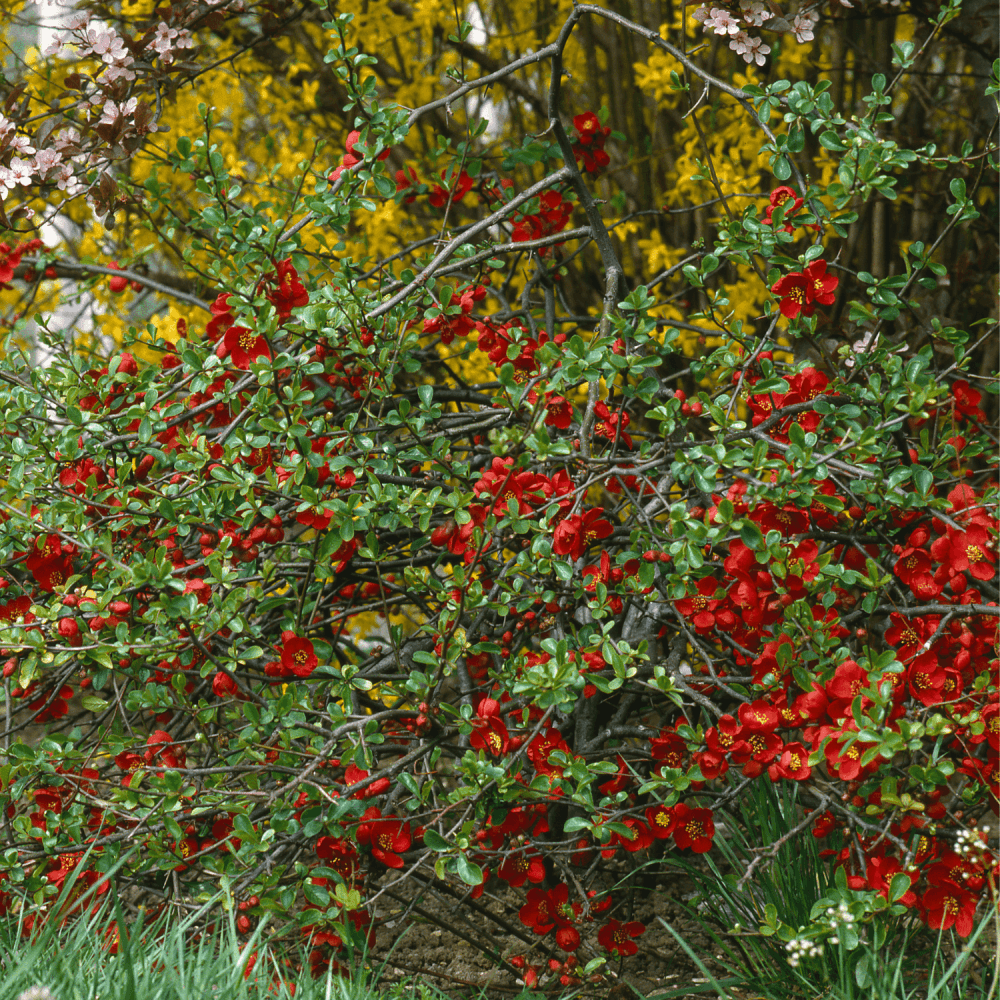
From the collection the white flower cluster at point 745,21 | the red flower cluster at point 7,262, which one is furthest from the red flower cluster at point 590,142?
the red flower cluster at point 7,262

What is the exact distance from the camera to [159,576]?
1.56m

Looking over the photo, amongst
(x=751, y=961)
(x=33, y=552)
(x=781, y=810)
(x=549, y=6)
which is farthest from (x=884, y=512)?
(x=549, y=6)

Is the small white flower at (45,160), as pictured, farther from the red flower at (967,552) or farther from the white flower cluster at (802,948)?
the white flower cluster at (802,948)

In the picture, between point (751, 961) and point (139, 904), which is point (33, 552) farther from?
point (751, 961)

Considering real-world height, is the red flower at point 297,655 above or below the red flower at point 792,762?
above

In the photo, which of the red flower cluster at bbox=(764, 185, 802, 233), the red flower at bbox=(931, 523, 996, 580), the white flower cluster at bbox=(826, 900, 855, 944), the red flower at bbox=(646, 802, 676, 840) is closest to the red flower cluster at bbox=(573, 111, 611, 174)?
the red flower cluster at bbox=(764, 185, 802, 233)

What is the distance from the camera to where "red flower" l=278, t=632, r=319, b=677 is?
5.62 ft

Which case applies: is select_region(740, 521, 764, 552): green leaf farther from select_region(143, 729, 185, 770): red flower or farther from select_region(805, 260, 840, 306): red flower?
select_region(143, 729, 185, 770): red flower

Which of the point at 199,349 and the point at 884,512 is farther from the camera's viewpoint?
the point at 199,349

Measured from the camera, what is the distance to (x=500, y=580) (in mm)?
1645

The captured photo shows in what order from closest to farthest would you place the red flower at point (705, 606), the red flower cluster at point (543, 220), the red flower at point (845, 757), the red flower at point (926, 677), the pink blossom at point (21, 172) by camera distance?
the red flower at point (845, 757), the red flower at point (926, 677), the red flower at point (705, 606), the pink blossom at point (21, 172), the red flower cluster at point (543, 220)

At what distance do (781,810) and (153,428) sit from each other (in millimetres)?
1457

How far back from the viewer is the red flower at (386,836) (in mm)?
1683

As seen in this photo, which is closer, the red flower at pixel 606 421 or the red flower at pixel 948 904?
the red flower at pixel 948 904
